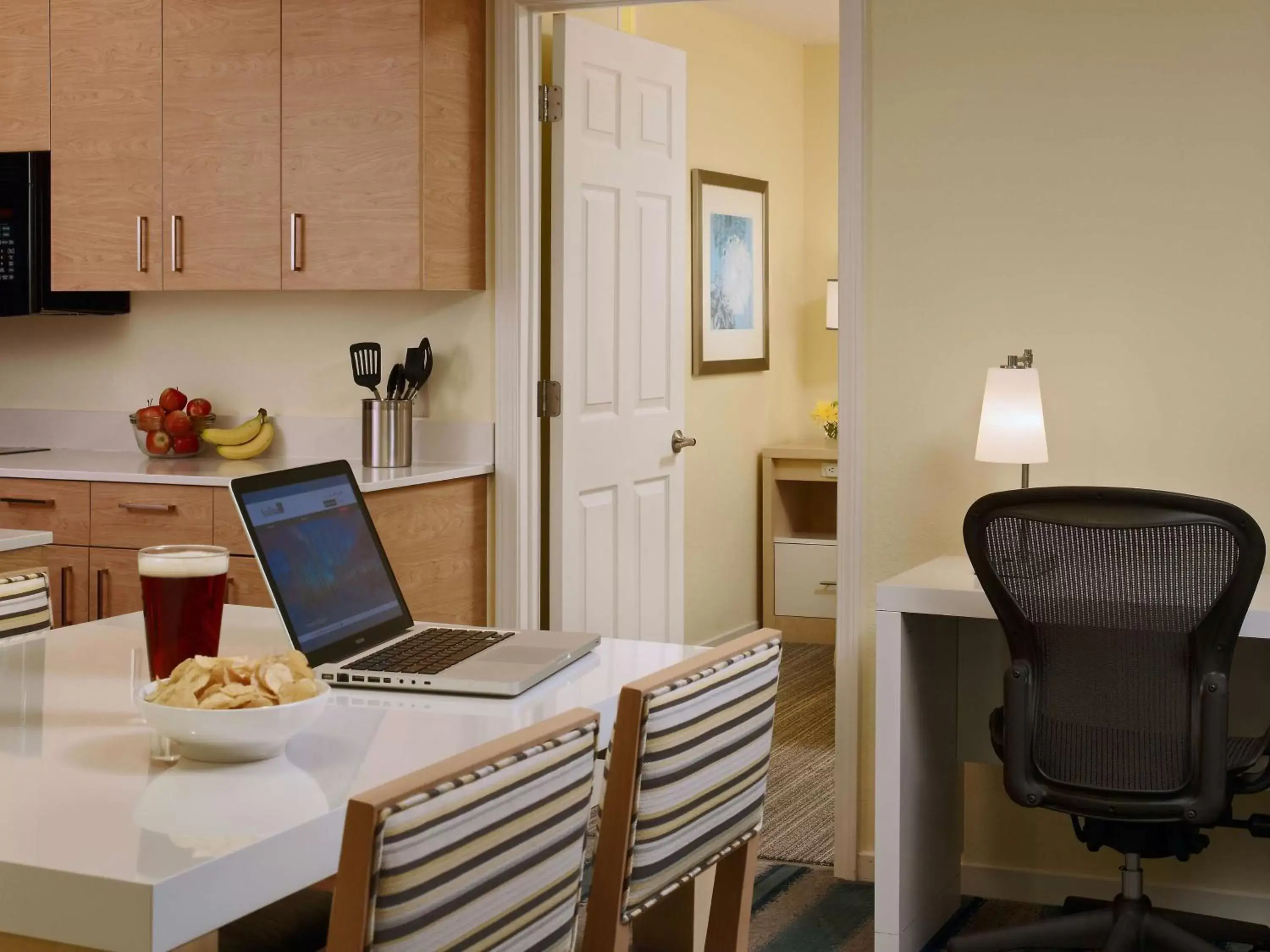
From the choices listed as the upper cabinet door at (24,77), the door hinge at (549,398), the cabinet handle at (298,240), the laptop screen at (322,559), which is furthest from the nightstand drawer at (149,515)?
the laptop screen at (322,559)

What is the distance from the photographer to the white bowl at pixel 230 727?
1367 mm

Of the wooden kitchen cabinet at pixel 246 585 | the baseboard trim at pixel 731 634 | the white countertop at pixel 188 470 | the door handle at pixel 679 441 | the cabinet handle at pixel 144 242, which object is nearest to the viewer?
the wooden kitchen cabinet at pixel 246 585

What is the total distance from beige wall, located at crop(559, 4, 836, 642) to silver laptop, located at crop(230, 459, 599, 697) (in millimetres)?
3454

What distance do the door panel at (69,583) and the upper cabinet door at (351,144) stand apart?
882 millimetres

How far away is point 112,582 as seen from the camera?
3758mm

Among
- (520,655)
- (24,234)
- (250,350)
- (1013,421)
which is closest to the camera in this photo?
(520,655)

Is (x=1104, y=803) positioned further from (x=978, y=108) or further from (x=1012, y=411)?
(x=978, y=108)

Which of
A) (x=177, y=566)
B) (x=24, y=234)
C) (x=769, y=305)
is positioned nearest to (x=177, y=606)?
(x=177, y=566)

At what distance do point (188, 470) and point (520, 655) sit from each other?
7.33ft

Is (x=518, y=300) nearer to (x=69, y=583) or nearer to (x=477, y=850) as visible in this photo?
(x=69, y=583)

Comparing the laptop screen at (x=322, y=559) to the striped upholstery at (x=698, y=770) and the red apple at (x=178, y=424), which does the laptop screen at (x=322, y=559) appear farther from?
the red apple at (x=178, y=424)

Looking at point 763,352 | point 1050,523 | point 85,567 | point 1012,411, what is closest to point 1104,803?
point 1050,523

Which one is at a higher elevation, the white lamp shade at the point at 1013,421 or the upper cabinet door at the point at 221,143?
the upper cabinet door at the point at 221,143

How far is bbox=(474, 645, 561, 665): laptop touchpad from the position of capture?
1.84 m
